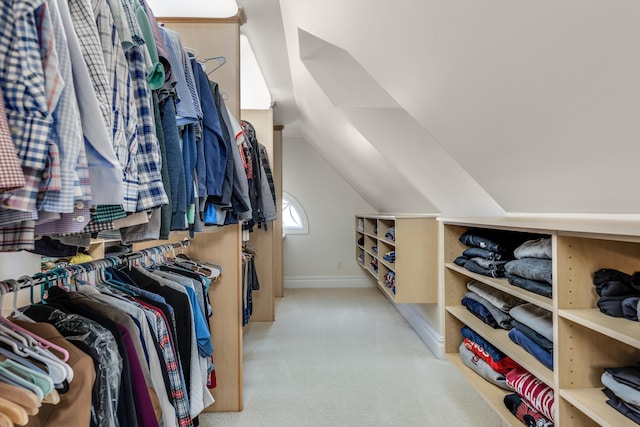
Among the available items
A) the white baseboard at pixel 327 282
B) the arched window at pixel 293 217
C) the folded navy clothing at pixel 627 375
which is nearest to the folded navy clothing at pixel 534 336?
the folded navy clothing at pixel 627 375

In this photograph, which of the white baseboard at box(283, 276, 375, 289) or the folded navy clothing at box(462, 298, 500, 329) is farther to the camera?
the white baseboard at box(283, 276, 375, 289)

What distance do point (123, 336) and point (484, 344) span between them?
172 centimetres

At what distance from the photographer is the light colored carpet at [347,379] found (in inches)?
82.5

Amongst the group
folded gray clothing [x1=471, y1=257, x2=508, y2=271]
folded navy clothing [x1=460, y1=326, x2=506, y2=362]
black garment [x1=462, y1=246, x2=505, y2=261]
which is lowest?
folded navy clothing [x1=460, y1=326, x2=506, y2=362]

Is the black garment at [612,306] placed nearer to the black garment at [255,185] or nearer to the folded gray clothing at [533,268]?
the folded gray clothing at [533,268]

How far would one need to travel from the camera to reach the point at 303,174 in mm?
5750

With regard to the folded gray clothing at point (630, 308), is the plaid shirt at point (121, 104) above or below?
above

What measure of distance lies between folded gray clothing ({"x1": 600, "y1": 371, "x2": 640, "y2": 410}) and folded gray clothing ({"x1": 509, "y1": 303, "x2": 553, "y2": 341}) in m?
0.27

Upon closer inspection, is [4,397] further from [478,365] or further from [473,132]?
[478,365]

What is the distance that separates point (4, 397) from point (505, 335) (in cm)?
186

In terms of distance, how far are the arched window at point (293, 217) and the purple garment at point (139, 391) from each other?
4744 millimetres

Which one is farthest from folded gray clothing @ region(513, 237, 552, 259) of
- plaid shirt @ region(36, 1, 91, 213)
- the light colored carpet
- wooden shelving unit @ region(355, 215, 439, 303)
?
plaid shirt @ region(36, 1, 91, 213)

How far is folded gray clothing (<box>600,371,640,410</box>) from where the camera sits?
1064mm

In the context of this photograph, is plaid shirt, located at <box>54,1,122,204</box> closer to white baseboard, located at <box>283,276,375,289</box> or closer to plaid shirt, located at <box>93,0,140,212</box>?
plaid shirt, located at <box>93,0,140,212</box>
